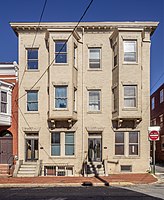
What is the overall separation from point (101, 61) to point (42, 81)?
188 inches

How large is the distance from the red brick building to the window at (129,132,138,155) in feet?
28.3

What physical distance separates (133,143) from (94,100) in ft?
14.3

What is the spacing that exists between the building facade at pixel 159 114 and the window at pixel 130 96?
13.3m

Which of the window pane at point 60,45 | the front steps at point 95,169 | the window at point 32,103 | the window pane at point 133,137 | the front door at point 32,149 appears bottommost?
the front steps at point 95,169

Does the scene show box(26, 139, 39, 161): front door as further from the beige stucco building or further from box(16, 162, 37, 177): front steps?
box(16, 162, 37, 177): front steps

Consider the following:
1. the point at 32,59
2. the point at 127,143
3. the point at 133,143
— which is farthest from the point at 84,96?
the point at 133,143

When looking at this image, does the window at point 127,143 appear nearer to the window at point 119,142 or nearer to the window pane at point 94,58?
the window at point 119,142

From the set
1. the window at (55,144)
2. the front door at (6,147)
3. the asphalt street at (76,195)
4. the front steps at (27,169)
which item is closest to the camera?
the asphalt street at (76,195)

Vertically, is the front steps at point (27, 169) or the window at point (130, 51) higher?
the window at point (130, 51)

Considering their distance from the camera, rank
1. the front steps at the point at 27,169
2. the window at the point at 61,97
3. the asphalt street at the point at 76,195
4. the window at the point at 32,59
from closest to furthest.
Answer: the asphalt street at the point at 76,195 → the front steps at the point at 27,169 → the window at the point at 61,97 → the window at the point at 32,59

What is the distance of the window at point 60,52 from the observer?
2200 centimetres

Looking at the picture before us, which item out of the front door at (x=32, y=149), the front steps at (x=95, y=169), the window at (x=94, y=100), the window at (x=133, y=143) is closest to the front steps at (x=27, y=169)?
the front door at (x=32, y=149)

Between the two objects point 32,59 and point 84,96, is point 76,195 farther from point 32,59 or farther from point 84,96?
point 32,59

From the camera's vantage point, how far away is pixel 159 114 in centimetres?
3638
